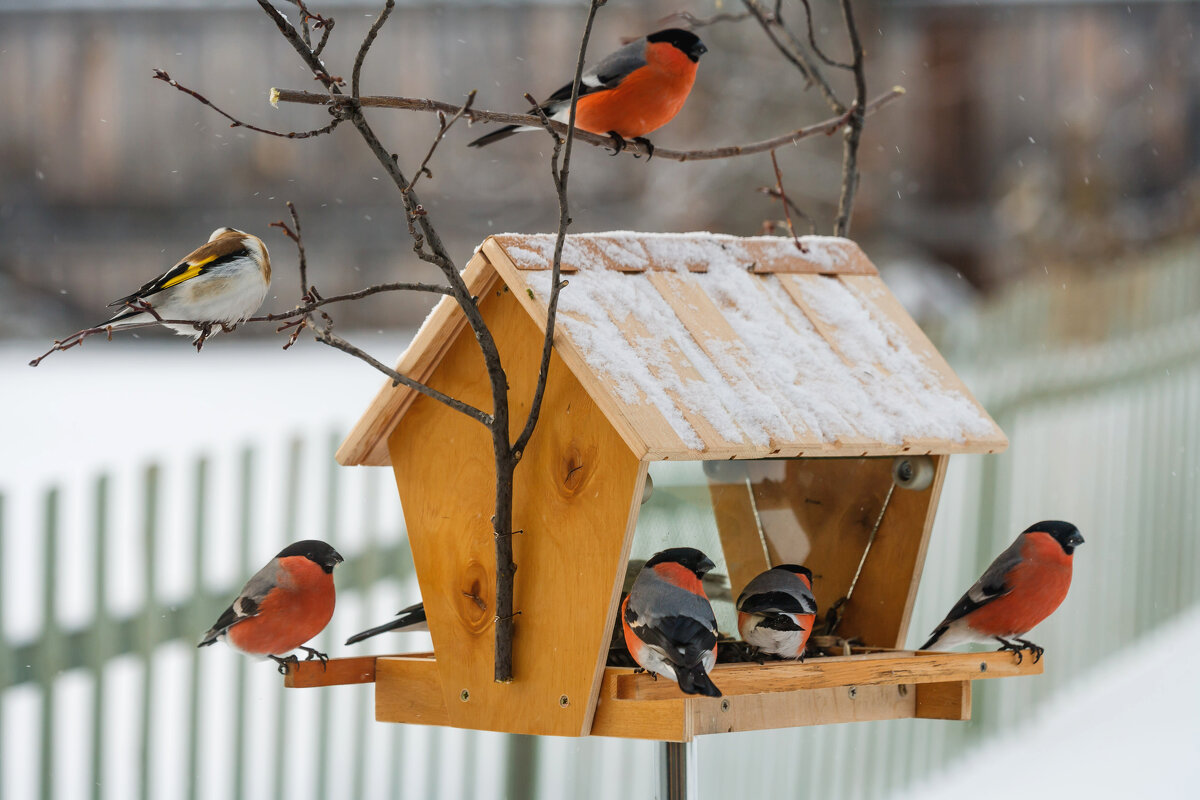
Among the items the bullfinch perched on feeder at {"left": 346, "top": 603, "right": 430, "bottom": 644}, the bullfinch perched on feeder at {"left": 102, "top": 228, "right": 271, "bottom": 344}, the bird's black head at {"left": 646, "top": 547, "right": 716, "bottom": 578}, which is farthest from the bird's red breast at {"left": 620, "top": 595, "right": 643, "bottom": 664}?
the bullfinch perched on feeder at {"left": 102, "top": 228, "right": 271, "bottom": 344}

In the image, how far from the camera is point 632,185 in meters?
10.8

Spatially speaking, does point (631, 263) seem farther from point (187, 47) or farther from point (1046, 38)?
point (1046, 38)

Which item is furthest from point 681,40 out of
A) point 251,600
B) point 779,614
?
point 251,600

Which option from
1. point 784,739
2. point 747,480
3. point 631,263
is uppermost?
point 631,263

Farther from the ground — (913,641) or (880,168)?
(880,168)

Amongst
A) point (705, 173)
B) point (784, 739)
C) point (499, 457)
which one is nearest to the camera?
point (499, 457)

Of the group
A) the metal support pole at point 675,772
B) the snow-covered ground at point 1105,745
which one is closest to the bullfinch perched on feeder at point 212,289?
the metal support pole at point 675,772

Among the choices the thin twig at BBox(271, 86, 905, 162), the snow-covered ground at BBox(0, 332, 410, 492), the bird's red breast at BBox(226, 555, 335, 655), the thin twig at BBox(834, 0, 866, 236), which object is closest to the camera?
the thin twig at BBox(271, 86, 905, 162)

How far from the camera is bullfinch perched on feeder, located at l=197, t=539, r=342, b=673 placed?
2750 millimetres

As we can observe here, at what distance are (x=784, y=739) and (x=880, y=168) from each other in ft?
23.1

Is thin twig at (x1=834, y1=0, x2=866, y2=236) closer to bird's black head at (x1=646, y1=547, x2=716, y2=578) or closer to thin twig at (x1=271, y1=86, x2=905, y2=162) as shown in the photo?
thin twig at (x1=271, y1=86, x2=905, y2=162)

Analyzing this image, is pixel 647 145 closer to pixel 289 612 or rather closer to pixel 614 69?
pixel 614 69

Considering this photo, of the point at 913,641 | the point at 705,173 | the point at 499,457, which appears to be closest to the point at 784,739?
the point at 913,641

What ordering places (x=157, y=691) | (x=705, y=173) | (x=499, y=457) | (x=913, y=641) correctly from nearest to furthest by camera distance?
(x=499, y=457) < (x=157, y=691) < (x=913, y=641) < (x=705, y=173)
